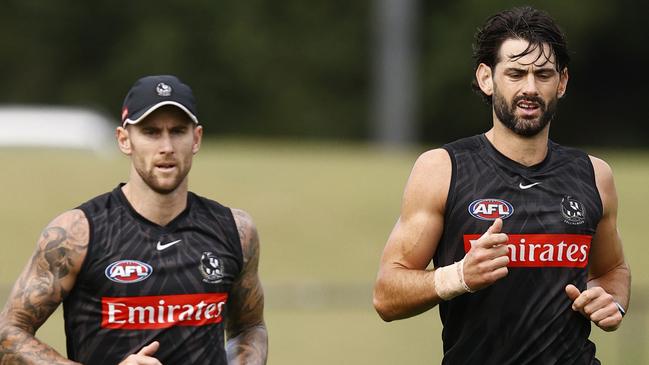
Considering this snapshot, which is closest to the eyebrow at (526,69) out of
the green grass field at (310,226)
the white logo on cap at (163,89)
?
the white logo on cap at (163,89)

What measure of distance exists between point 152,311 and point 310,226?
1431 cm

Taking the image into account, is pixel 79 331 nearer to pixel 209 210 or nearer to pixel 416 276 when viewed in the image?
pixel 209 210

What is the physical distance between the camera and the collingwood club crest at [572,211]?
19.7 ft

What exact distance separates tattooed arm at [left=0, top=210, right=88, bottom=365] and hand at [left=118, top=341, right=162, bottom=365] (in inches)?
12.4

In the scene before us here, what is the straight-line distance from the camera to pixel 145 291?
5879 millimetres

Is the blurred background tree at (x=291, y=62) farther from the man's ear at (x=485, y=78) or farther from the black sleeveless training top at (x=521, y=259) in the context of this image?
the black sleeveless training top at (x=521, y=259)

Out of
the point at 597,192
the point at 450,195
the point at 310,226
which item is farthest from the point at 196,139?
the point at 310,226

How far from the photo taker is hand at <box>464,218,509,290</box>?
5.56 meters

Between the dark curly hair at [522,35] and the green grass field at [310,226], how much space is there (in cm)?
765

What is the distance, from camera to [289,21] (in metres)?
37.0

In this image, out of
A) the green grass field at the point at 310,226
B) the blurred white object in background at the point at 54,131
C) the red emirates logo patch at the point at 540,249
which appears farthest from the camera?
the blurred white object in background at the point at 54,131

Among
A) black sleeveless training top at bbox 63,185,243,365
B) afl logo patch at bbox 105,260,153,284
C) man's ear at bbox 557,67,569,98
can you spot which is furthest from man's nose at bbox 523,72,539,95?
afl logo patch at bbox 105,260,153,284

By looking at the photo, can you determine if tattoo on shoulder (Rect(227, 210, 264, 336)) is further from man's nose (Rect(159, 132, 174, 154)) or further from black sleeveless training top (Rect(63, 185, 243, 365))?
man's nose (Rect(159, 132, 174, 154))

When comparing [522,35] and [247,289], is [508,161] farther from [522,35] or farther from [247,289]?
[247,289]
